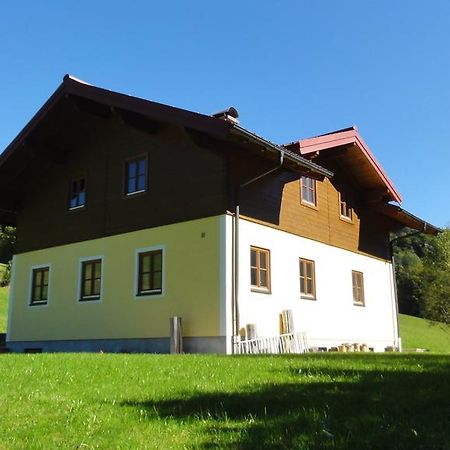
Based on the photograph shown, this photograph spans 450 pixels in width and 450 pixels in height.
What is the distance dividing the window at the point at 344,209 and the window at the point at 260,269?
5.42 metres

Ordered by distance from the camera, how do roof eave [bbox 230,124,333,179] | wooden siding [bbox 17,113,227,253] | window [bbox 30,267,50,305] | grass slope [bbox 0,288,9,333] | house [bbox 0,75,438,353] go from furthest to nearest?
grass slope [bbox 0,288,9,333] → window [bbox 30,267,50,305] → wooden siding [bbox 17,113,227,253] → house [bbox 0,75,438,353] → roof eave [bbox 230,124,333,179]

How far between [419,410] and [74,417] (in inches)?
132

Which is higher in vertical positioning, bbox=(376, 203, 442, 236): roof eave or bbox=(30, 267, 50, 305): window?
bbox=(376, 203, 442, 236): roof eave

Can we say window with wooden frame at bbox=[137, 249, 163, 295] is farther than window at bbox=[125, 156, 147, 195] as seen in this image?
No

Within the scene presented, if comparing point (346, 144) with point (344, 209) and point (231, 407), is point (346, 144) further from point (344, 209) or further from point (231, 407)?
point (231, 407)

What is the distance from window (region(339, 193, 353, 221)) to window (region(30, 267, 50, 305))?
1043 cm

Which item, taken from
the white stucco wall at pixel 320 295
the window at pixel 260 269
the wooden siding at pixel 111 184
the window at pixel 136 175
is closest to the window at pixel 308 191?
the white stucco wall at pixel 320 295

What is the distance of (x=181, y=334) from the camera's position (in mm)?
14852

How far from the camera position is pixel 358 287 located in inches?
808

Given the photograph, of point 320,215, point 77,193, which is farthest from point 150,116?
point 320,215

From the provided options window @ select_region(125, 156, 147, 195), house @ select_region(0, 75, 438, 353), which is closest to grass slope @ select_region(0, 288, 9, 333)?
house @ select_region(0, 75, 438, 353)

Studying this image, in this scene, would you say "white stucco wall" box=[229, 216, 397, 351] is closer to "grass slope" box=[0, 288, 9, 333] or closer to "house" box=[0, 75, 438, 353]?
"house" box=[0, 75, 438, 353]

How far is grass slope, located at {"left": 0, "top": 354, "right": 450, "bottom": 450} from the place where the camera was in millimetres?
4754

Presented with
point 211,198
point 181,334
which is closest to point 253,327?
point 181,334
